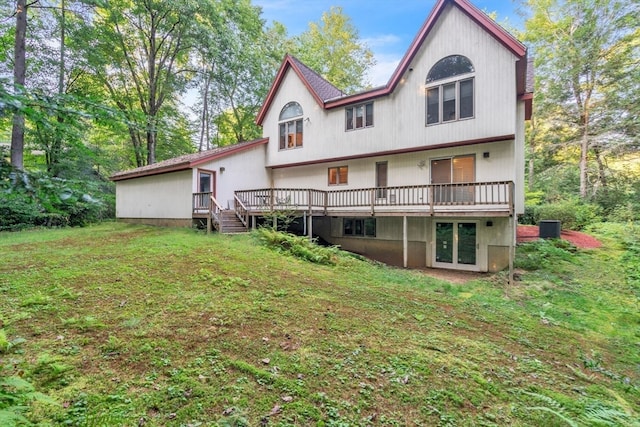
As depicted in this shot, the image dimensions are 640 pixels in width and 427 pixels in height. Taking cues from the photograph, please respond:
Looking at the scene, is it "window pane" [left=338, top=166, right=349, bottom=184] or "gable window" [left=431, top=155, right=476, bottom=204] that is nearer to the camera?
"gable window" [left=431, top=155, right=476, bottom=204]

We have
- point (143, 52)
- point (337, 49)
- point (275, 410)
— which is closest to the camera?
point (275, 410)

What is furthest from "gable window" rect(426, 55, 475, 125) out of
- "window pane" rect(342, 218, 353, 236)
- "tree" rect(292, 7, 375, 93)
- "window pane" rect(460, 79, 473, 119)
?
"tree" rect(292, 7, 375, 93)

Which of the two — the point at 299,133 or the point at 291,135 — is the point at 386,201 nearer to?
the point at 299,133

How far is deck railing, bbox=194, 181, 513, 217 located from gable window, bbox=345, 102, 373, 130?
334 centimetres

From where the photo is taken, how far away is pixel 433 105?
40.6 ft

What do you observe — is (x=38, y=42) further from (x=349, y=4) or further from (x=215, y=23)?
(x=349, y=4)

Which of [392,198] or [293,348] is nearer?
[293,348]

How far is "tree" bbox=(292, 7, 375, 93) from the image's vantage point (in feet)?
85.5

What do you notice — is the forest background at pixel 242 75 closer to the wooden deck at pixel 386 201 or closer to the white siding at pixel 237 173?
the white siding at pixel 237 173

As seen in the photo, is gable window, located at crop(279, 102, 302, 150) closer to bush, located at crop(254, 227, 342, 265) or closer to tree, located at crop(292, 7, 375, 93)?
bush, located at crop(254, 227, 342, 265)

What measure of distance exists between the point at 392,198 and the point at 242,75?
729 inches

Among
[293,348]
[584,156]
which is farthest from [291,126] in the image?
[584,156]

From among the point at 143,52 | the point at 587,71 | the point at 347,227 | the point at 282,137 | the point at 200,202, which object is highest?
the point at 143,52

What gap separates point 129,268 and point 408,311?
20.3 ft
